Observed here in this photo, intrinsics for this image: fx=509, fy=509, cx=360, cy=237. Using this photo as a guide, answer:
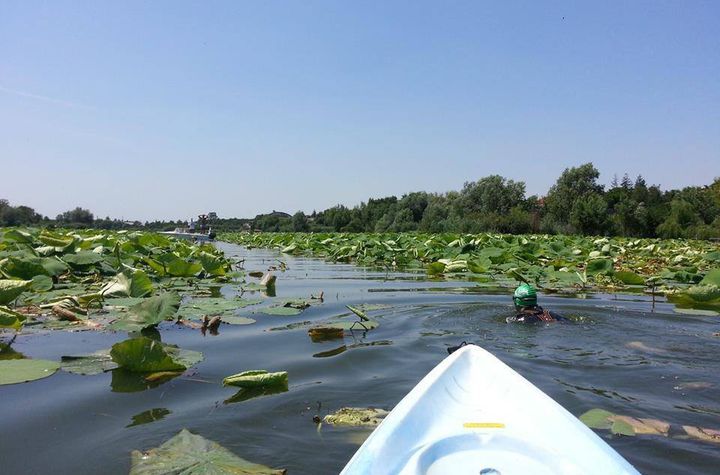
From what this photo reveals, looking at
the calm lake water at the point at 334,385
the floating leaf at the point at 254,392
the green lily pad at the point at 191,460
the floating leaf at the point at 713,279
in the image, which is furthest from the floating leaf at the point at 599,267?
the green lily pad at the point at 191,460

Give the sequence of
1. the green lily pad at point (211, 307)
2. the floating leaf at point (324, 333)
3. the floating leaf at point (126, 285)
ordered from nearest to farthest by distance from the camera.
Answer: the floating leaf at point (324, 333), the green lily pad at point (211, 307), the floating leaf at point (126, 285)

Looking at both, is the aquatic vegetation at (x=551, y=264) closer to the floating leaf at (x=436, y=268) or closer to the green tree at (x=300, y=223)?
the floating leaf at (x=436, y=268)

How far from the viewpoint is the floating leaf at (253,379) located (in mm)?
2316

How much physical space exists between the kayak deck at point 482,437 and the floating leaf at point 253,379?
0.80m

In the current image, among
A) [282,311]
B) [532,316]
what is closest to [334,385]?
[282,311]

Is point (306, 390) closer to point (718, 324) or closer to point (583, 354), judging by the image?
point (583, 354)

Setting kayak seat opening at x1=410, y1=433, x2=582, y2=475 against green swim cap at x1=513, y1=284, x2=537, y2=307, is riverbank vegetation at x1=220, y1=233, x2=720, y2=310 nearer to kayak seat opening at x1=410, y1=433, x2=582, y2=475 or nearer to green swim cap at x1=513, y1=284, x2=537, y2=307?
green swim cap at x1=513, y1=284, x2=537, y2=307

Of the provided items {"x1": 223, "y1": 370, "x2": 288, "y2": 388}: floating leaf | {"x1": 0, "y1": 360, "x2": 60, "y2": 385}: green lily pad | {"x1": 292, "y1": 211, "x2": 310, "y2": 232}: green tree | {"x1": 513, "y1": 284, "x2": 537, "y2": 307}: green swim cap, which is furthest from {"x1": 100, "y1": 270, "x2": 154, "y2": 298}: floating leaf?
{"x1": 292, "y1": 211, "x2": 310, "y2": 232}: green tree

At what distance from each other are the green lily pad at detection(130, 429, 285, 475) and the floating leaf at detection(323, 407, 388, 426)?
0.46 meters

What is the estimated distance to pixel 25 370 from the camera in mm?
2285

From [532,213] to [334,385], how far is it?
39.4m

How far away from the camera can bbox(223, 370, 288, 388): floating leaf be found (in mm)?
2316

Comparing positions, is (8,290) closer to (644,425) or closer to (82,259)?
(82,259)

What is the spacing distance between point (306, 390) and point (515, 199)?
49482 mm
